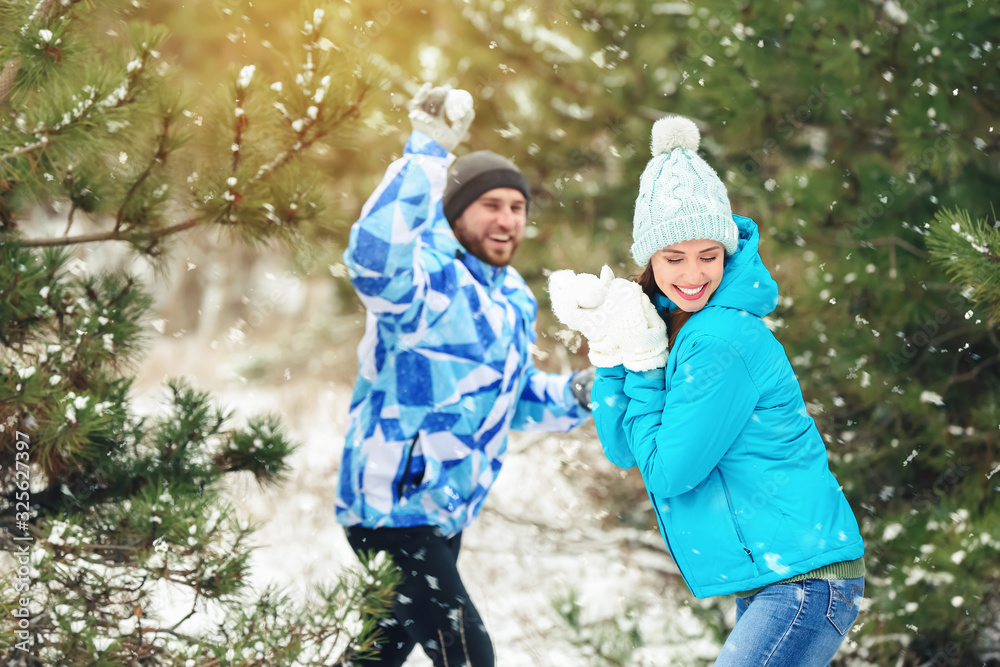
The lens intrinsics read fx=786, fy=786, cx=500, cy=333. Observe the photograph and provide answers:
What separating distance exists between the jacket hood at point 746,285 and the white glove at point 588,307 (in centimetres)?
25

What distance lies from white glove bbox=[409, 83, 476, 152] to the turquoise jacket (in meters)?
1.10

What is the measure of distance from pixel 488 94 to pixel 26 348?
157 inches

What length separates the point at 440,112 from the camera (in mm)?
2561

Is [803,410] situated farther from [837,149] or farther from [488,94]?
[488,94]

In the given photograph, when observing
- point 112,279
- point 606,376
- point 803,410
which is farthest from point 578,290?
point 112,279

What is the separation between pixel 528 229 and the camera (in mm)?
5570

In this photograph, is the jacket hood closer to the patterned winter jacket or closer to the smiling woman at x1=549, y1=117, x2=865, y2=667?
the smiling woman at x1=549, y1=117, x2=865, y2=667

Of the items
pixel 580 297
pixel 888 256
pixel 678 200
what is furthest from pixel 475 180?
pixel 888 256

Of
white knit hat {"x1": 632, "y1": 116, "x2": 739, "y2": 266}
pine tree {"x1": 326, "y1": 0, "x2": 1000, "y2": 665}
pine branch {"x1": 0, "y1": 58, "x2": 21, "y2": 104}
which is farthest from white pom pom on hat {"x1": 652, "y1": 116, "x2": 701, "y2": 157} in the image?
pine branch {"x1": 0, "y1": 58, "x2": 21, "y2": 104}

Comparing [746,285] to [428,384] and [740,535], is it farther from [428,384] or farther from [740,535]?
[428,384]

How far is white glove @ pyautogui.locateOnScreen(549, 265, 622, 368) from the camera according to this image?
192 cm

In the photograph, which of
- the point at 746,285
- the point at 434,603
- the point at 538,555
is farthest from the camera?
the point at 538,555

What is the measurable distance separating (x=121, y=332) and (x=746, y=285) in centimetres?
194

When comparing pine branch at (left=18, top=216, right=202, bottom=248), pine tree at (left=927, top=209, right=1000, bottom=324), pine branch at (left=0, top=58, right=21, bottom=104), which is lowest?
pine tree at (left=927, top=209, right=1000, bottom=324)
